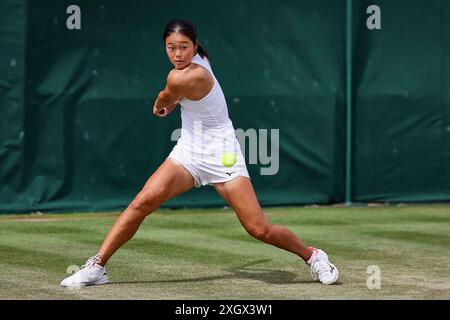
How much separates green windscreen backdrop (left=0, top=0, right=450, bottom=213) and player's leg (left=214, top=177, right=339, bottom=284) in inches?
219

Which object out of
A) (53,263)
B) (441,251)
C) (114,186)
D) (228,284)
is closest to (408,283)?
(228,284)

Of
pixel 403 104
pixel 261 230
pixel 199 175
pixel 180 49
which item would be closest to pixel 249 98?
pixel 403 104

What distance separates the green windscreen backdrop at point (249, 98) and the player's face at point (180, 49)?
5.59 meters

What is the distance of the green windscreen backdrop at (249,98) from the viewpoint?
1391 centimetres

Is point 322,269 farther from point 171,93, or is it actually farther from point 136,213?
point 171,93

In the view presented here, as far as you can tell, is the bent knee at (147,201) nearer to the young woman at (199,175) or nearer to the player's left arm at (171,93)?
the young woman at (199,175)

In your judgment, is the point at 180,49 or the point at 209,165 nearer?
the point at 180,49

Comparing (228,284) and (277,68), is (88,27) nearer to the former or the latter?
(277,68)

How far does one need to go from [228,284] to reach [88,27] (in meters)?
5.90

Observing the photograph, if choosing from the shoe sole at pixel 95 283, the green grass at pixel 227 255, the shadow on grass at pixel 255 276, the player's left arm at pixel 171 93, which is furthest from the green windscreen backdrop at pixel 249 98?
the player's left arm at pixel 171 93

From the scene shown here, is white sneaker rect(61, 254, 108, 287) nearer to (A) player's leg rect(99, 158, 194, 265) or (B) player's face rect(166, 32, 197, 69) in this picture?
(A) player's leg rect(99, 158, 194, 265)

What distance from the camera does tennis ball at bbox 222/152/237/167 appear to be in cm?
876

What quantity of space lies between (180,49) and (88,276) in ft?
5.61

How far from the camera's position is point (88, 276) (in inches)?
343
